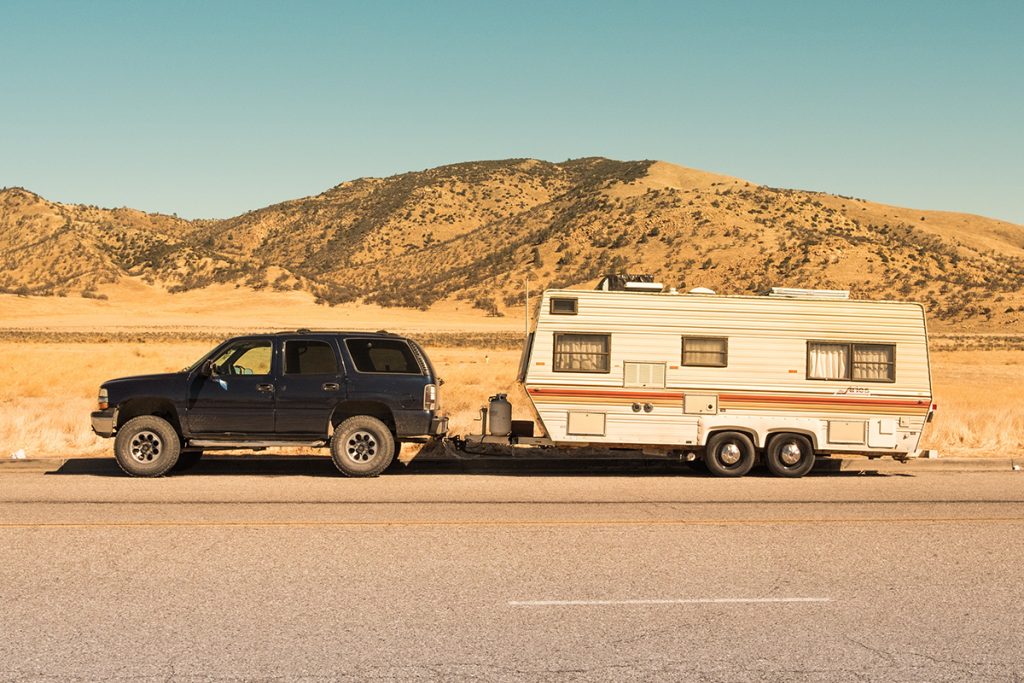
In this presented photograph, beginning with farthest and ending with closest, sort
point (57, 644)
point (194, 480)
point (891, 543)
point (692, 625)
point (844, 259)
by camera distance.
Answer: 1. point (844, 259)
2. point (194, 480)
3. point (891, 543)
4. point (692, 625)
5. point (57, 644)

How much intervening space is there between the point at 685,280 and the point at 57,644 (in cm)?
8729

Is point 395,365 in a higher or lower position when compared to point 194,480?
higher

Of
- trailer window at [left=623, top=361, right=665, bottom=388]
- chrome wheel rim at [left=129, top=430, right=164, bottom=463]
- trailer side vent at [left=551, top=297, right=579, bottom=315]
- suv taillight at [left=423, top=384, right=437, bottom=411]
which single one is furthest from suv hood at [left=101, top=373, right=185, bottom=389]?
trailer window at [left=623, top=361, right=665, bottom=388]

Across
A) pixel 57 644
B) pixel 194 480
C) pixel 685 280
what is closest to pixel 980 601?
pixel 57 644

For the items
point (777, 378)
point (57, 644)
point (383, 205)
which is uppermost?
point (383, 205)

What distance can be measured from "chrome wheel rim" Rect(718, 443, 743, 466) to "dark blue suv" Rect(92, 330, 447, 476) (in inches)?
166

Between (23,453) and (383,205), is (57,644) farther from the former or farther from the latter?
(383,205)

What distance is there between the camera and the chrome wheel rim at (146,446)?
14922 millimetres

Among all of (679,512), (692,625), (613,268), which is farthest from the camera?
(613,268)

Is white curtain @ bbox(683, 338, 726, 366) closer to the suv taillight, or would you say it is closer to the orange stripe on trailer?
the orange stripe on trailer

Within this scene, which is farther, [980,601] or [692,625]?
[980,601]

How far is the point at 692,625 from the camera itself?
25.0 ft

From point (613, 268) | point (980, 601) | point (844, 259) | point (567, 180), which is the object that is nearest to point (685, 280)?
point (613, 268)

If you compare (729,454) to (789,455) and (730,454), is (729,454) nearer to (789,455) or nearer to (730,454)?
(730,454)
